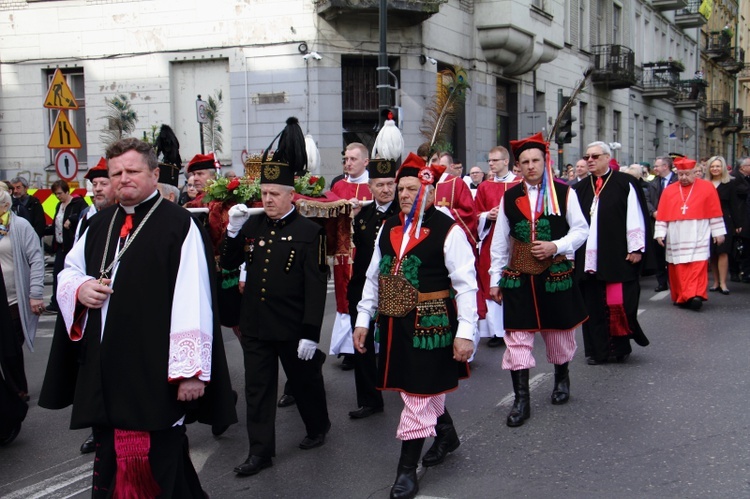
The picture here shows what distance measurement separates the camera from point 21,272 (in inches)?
271

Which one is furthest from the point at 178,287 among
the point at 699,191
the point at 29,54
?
the point at 29,54

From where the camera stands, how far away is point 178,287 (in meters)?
3.80

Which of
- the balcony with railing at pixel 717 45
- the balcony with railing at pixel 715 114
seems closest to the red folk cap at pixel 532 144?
the balcony with railing at pixel 715 114

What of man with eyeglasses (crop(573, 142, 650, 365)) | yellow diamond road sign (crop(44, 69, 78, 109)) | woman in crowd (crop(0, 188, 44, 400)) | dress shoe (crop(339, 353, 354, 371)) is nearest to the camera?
woman in crowd (crop(0, 188, 44, 400))

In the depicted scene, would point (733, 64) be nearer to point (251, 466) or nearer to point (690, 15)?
point (690, 15)

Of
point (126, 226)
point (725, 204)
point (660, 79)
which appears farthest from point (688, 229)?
point (660, 79)

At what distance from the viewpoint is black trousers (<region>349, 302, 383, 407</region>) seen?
6352 millimetres

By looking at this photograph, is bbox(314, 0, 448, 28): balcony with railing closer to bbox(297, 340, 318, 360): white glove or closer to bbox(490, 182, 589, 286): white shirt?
bbox(490, 182, 589, 286): white shirt

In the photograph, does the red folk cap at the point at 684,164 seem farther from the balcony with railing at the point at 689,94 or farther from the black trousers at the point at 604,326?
the balcony with railing at the point at 689,94

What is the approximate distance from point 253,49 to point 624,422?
1567cm

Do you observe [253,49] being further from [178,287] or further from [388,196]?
[178,287]

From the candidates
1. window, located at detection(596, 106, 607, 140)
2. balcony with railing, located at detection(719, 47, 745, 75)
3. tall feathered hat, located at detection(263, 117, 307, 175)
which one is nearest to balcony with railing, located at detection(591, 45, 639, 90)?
window, located at detection(596, 106, 607, 140)

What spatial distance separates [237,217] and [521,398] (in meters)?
2.53

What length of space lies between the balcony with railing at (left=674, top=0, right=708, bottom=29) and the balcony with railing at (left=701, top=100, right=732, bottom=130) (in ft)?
30.5
